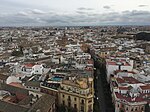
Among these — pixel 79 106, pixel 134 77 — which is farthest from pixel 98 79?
pixel 79 106

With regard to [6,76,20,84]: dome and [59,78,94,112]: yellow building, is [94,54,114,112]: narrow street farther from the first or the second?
[6,76,20,84]: dome

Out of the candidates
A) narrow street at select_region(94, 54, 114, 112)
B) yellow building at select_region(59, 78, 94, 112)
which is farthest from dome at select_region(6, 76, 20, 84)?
narrow street at select_region(94, 54, 114, 112)

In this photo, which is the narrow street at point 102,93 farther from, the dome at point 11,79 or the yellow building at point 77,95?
the dome at point 11,79

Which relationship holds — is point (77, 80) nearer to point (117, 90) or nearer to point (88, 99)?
point (88, 99)

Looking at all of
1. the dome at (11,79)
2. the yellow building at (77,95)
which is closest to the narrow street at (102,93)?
the yellow building at (77,95)

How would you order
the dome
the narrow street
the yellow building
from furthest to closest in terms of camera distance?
the dome → the narrow street → the yellow building

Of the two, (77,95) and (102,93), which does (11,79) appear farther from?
(102,93)

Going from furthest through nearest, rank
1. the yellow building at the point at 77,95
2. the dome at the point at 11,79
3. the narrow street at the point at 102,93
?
the dome at the point at 11,79, the narrow street at the point at 102,93, the yellow building at the point at 77,95

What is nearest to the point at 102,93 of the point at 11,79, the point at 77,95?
the point at 77,95
